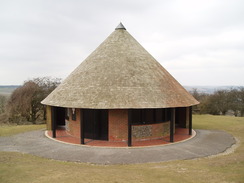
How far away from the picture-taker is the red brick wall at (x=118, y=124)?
15477 mm

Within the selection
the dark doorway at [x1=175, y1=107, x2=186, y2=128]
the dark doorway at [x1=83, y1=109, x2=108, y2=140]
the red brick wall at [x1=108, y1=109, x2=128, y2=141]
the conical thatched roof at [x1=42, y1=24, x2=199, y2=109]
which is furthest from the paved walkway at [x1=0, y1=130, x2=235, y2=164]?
the dark doorway at [x1=175, y1=107, x2=186, y2=128]

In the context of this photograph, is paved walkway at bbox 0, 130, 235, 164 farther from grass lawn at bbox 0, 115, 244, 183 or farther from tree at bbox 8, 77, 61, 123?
tree at bbox 8, 77, 61, 123

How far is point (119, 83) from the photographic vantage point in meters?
16.0

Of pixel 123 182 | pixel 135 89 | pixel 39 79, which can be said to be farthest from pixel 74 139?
pixel 39 79

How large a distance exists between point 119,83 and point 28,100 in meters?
19.9

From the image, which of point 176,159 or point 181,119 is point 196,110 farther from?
point 176,159

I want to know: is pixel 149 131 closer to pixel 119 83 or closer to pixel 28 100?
pixel 119 83

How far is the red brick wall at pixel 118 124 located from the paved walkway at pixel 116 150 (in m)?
1.80

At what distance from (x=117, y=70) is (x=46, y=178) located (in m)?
10.3

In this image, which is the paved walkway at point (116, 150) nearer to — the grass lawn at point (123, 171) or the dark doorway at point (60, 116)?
the grass lawn at point (123, 171)

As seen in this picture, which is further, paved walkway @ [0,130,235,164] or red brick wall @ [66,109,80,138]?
red brick wall @ [66,109,80,138]

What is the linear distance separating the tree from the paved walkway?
47.8 ft

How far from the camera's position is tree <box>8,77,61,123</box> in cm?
3062

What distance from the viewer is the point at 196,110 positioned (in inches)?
1666
